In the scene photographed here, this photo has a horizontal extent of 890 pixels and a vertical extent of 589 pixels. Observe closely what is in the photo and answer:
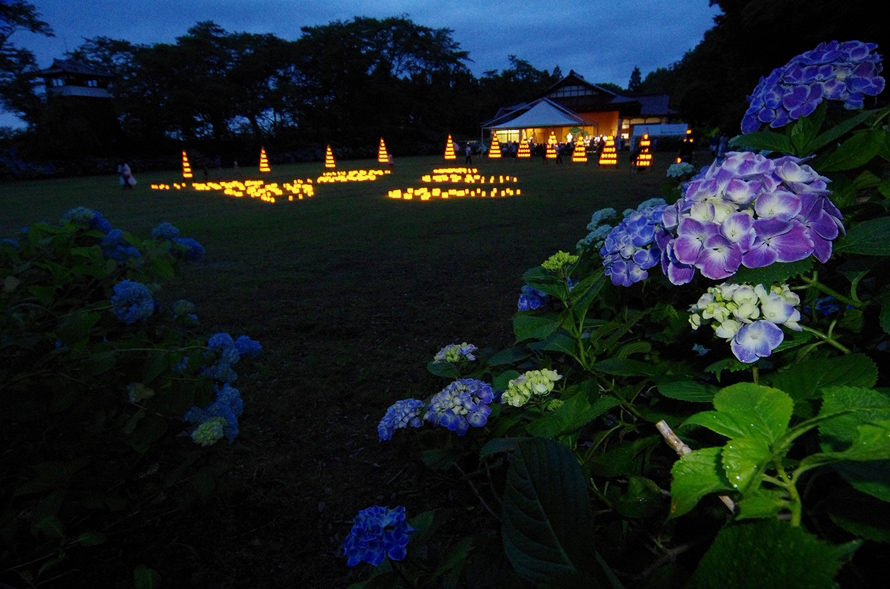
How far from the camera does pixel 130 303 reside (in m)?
1.59

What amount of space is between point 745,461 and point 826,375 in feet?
1.42

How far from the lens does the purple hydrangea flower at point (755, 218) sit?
77 cm

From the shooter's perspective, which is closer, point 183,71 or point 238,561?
point 238,561

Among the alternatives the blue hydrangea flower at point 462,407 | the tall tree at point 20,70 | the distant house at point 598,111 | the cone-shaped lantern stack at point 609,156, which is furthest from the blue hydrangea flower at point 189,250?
the distant house at point 598,111

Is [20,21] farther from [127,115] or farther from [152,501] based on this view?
[127,115]

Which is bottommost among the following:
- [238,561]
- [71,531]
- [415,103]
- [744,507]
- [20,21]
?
[238,561]

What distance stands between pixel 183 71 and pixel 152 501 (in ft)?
137

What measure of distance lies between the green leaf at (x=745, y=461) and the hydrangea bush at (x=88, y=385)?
5.24 ft

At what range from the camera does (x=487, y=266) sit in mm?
6012

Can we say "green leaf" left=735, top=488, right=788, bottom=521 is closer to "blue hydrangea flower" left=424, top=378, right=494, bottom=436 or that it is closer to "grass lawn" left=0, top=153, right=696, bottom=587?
"blue hydrangea flower" left=424, top=378, right=494, bottom=436

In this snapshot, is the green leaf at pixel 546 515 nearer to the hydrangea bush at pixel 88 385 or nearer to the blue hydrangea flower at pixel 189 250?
the hydrangea bush at pixel 88 385

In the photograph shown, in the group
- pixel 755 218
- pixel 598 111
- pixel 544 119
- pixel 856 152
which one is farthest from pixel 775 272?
pixel 598 111

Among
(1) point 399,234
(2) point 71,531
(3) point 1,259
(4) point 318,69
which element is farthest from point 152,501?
(4) point 318,69

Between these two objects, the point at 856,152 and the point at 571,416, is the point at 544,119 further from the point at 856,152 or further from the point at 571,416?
the point at 571,416
